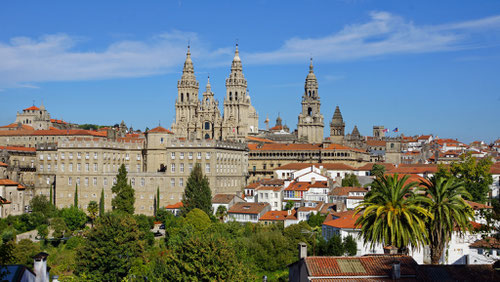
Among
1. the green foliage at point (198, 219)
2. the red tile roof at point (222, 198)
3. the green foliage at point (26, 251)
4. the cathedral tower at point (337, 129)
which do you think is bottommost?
the green foliage at point (26, 251)

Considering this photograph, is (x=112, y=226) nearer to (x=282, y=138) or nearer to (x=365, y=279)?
(x=365, y=279)

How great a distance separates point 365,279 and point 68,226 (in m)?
59.4

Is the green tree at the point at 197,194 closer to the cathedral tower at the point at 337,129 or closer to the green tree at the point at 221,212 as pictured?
the green tree at the point at 221,212

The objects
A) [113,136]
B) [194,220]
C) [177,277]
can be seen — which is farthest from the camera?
[113,136]

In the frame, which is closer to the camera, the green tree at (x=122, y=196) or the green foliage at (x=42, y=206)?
the green tree at (x=122, y=196)

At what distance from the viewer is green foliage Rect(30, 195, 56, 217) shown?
88.4 m

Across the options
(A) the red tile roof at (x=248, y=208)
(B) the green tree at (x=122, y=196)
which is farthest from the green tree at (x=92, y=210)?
(A) the red tile roof at (x=248, y=208)

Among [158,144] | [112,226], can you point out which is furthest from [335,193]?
[112,226]

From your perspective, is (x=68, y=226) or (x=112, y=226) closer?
(x=112, y=226)

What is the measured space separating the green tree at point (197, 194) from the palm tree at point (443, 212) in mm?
45981

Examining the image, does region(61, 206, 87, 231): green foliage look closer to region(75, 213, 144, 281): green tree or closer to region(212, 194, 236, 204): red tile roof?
region(212, 194, 236, 204): red tile roof

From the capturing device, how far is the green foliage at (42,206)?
88.4 meters

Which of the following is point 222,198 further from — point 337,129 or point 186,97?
point 337,129

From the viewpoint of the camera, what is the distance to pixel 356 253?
58625mm
